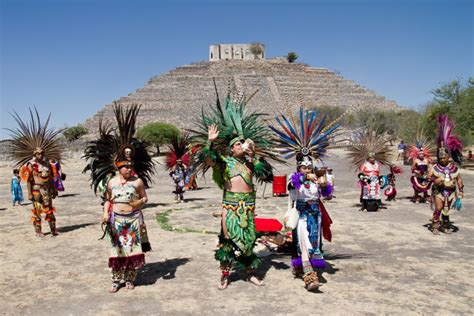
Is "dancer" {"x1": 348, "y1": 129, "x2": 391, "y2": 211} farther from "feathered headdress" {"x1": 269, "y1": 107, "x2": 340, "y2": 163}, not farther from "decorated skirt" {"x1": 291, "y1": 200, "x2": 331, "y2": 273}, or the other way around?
"decorated skirt" {"x1": 291, "y1": 200, "x2": 331, "y2": 273}

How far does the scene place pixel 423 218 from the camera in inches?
406

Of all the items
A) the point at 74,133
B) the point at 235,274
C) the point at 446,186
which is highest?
the point at 74,133

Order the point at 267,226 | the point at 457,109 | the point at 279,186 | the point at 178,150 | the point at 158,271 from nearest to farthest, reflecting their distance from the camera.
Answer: the point at 158,271, the point at 267,226, the point at 178,150, the point at 279,186, the point at 457,109

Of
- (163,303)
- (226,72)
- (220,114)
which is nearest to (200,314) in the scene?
(163,303)

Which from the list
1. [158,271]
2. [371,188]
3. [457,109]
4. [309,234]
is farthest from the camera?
[457,109]

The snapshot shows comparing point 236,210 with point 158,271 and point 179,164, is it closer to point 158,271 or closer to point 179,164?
point 158,271

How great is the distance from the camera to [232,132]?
6.00 meters

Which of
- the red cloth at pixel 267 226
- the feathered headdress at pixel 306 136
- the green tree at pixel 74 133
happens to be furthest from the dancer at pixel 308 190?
the green tree at pixel 74 133

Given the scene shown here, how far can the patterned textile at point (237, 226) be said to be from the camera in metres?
5.60

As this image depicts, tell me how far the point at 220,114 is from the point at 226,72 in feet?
287

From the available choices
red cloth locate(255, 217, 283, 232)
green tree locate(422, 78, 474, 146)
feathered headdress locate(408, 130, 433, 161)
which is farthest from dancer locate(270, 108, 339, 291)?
green tree locate(422, 78, 474, 146)

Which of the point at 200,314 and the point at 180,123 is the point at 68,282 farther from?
the point at 180,123

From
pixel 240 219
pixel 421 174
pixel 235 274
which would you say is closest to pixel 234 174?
pixel 240 219

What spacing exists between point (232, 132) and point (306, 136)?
1.06 metres
